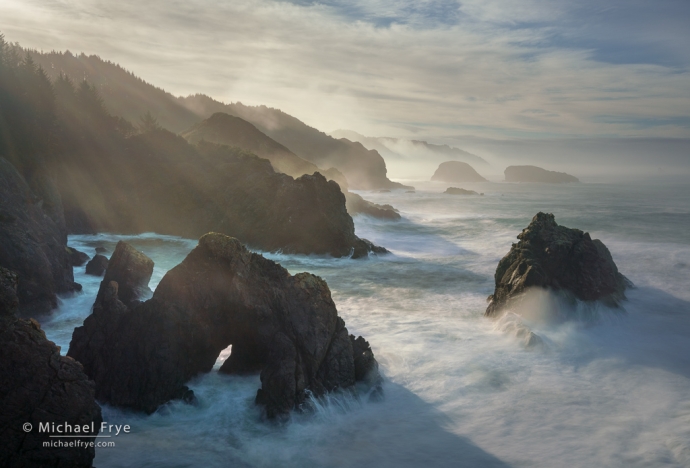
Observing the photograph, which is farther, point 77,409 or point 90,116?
point 90,116

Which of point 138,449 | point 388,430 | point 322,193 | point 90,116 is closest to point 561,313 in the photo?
point 388,430

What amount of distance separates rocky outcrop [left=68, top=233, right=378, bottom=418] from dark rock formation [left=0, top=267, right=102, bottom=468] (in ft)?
8.71

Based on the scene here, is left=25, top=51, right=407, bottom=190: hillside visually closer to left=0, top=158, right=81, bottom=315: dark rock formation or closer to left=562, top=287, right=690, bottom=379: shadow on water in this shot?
left=0, top=158, right=81, bottom=315: dark rock formation

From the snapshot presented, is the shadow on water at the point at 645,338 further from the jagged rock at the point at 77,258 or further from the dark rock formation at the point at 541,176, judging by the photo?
the dark rock formation at the point at 541,176

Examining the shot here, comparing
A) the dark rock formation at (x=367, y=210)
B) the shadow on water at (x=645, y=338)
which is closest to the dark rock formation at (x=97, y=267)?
the shadow on water at (x=645, y=338)

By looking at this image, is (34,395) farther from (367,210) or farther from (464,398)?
(367,210)

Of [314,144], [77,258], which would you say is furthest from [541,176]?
[77,258]

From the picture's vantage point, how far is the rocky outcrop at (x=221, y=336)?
12164 mm

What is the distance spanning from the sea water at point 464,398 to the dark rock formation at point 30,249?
103 centimetres

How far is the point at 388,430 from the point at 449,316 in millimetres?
10067

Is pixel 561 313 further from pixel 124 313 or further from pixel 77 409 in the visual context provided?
pixel 77 409

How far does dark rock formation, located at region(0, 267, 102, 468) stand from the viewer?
27.8 ft

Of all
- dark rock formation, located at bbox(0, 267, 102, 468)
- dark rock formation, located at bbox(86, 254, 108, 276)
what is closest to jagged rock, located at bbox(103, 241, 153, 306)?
dark rock formation, located at bbox(86, 254, 108, 276)

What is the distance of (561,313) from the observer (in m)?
20.0
